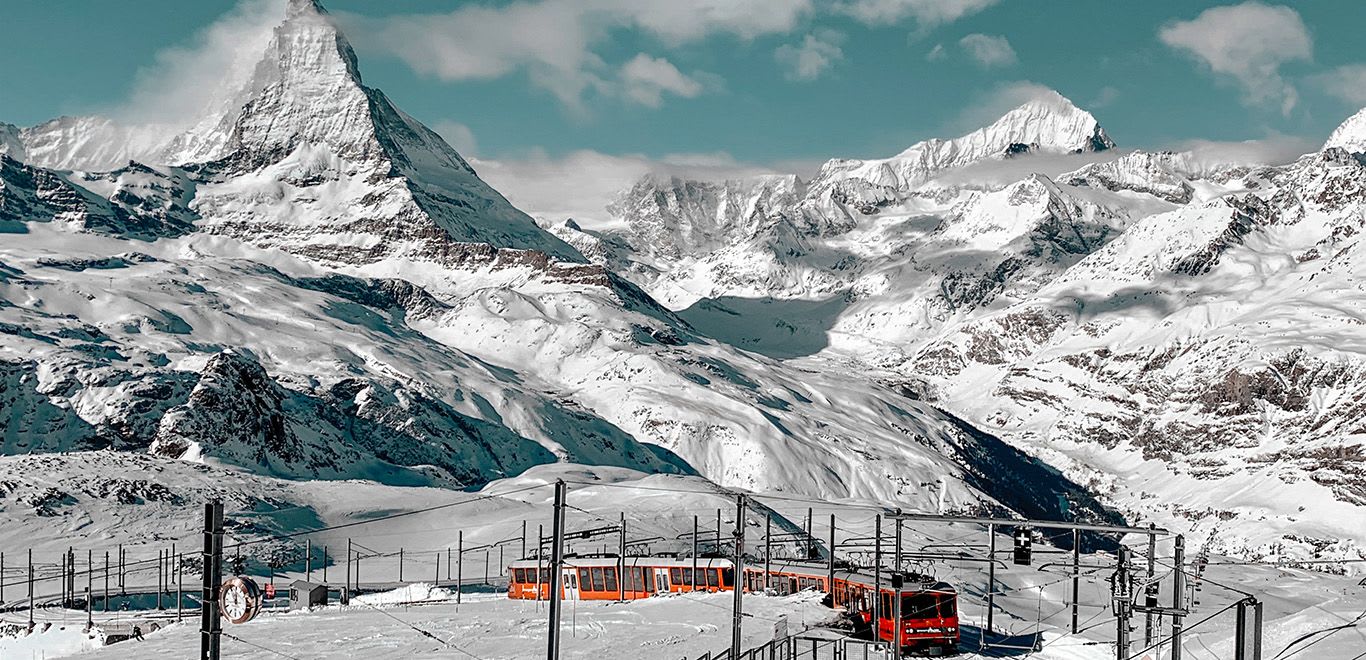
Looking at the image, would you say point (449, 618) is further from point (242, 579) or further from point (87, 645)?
point (242, 579)

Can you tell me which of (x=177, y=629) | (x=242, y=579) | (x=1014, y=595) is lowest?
(x=1014, y=595)

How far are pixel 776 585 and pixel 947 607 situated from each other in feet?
54.3

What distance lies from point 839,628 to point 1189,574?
696 inches

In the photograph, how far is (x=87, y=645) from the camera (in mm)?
54438

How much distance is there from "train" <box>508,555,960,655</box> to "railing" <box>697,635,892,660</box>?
2.55 feet

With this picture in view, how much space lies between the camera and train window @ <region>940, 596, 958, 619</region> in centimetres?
5381

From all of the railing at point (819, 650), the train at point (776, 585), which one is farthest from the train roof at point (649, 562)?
the railing at point (819, 650)

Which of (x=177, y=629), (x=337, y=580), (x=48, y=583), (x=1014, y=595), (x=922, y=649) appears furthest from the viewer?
(x=1014, y=595)

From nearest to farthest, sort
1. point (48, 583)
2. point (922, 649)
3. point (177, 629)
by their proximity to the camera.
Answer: point (922, 649) < point (177, 629) < point (48, 583)

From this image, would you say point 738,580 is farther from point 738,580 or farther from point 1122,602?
point 1122,602

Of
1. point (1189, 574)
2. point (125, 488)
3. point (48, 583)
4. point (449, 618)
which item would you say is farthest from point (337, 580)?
point (1189, 574)

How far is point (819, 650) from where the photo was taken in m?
51.8

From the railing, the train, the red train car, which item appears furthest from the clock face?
the red train car

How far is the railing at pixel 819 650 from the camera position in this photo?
45750 millimetres
